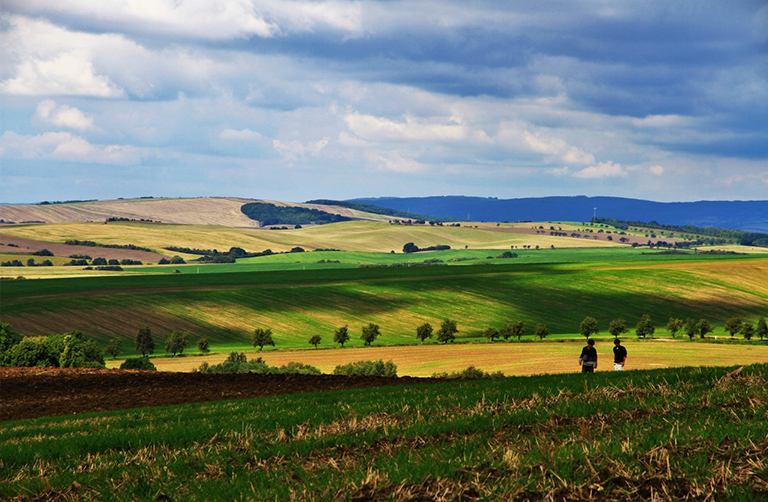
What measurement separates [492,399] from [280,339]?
96.8 m

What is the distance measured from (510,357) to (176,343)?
46.0m

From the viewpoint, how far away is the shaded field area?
70.8 m

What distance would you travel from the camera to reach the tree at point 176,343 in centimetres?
10044

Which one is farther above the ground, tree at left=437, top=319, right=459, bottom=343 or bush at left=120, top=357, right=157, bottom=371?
bush at left=120, top=357, right=157, bottom=371

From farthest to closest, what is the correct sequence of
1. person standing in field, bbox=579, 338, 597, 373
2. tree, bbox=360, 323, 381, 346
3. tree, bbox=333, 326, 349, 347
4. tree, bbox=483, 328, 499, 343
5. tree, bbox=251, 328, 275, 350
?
tree, bbox=483, 328, 499, 343 → tree, bbox=360, 323, 381, 346 → tree, bbox=333, 326, 349, 347 → tree, bbox=251, 328, 275, 350 → person standing in field, bbox=579, 338, 597, 373

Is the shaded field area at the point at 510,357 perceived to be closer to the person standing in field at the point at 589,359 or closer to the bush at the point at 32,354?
the bush at the point at 32,354

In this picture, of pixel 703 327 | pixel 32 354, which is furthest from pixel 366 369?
pixel 703 327

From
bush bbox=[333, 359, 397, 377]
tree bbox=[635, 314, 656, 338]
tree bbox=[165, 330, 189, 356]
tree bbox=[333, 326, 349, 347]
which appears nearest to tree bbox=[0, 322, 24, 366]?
bush bbox=[333, 359, 397, 377]

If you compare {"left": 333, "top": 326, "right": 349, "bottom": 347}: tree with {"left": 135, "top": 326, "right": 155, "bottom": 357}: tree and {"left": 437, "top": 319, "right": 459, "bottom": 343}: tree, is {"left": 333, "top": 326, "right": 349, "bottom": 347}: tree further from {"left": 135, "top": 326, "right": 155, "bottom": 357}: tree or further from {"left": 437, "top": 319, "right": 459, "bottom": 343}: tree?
{"left": 135, "top": 326, "right": 155, "bottom": 357}: tree

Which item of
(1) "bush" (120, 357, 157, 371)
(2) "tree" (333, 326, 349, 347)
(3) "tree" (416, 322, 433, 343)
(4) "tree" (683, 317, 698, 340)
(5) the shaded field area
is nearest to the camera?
(1) "bush" (120, 357, 157, 371)

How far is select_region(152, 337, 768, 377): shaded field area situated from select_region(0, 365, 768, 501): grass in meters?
48.1

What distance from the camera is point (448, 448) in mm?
11875

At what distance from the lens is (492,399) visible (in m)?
17.4

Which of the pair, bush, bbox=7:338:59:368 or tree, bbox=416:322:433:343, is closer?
bush, bbox=7:338:59:368
